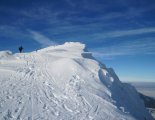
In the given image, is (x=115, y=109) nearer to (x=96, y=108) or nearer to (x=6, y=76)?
(x=96, y=108)

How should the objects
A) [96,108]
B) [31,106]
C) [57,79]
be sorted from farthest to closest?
[57,79]
[96,108]
[31,106]

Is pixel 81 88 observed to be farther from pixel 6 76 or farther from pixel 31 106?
pixel 6 76

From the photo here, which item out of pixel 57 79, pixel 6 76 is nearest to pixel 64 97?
pixel 57 79

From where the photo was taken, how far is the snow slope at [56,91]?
54.6 ft

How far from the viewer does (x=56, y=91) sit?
20.7 m

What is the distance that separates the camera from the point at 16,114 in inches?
607

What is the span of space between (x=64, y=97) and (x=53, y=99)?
3.38ft

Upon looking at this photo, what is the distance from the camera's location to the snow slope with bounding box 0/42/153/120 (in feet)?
54.6

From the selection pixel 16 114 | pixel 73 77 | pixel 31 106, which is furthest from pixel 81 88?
pixel 16 114

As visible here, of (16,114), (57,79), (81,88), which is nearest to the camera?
(16,114)

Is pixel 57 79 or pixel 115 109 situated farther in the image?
pixel 57 79

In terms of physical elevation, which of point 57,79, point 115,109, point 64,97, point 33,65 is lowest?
point 115,109

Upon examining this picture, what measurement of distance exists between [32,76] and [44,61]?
17.4 ft

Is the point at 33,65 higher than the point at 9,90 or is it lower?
higher
